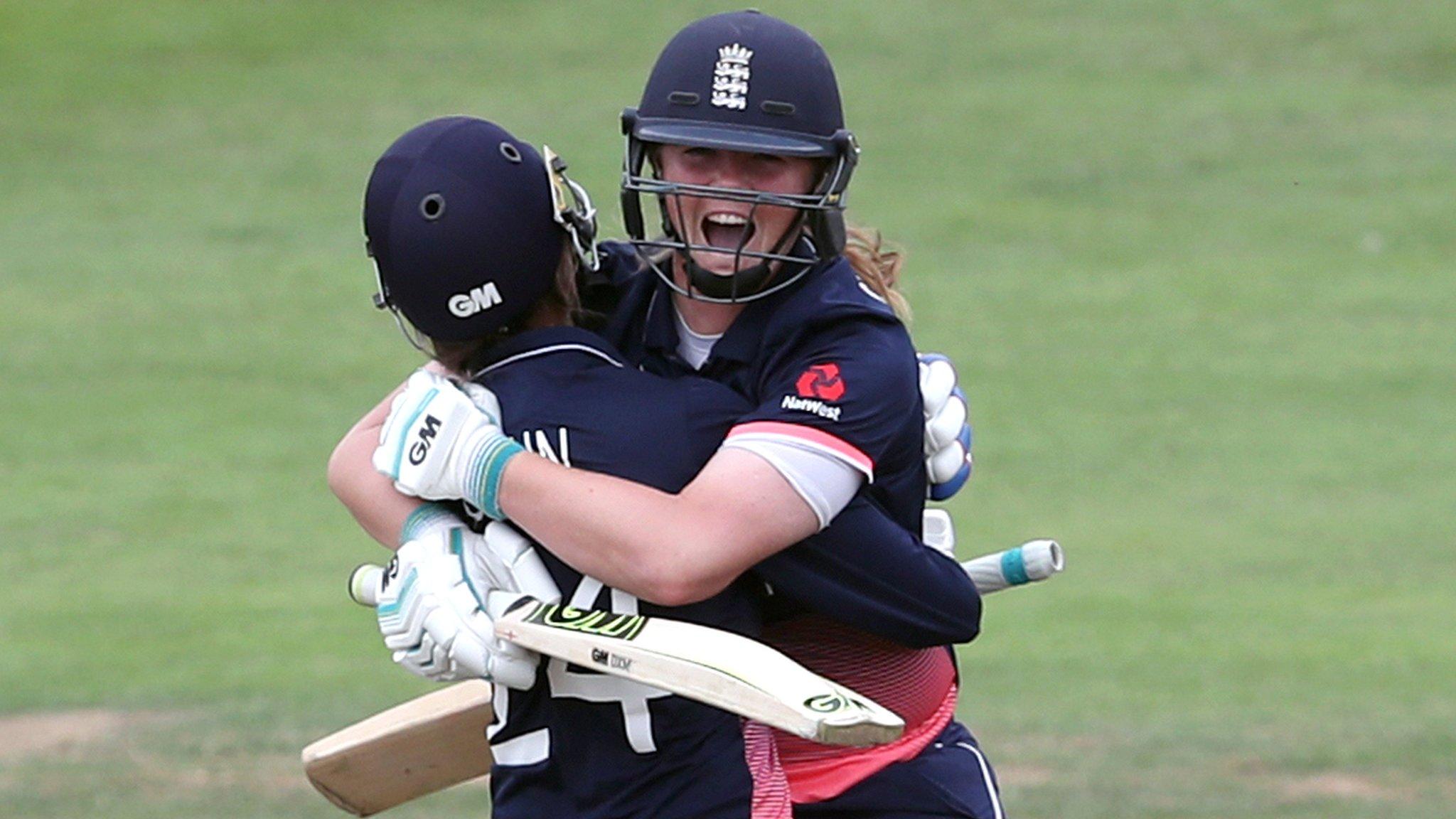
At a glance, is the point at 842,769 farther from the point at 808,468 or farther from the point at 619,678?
the point at 808,468

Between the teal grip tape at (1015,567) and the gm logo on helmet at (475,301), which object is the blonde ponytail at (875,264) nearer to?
the teal grip tape at (1015,567)

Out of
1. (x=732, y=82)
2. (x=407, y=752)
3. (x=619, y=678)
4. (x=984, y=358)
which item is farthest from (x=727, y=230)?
(x=984, y=358)

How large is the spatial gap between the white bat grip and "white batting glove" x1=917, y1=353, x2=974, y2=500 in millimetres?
226

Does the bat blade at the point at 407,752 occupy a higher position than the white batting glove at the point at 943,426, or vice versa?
the white batting glove at the point at 943,426

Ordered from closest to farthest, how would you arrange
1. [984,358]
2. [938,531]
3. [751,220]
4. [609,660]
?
[609,660]
[751,220]
[938,531]
[984,358]

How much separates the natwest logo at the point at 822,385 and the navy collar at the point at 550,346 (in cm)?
28

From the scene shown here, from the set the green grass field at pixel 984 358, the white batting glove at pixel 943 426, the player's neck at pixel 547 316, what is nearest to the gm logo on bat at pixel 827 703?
the white batting glove at pixel 943 426

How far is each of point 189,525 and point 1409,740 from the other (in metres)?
6.40

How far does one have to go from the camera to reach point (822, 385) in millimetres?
3160

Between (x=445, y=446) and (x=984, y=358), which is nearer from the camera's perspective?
(x=445, y=446)

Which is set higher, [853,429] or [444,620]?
[853,429]

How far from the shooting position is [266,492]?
12.7m

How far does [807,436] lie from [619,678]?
410 mm

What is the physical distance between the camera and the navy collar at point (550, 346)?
330cm
